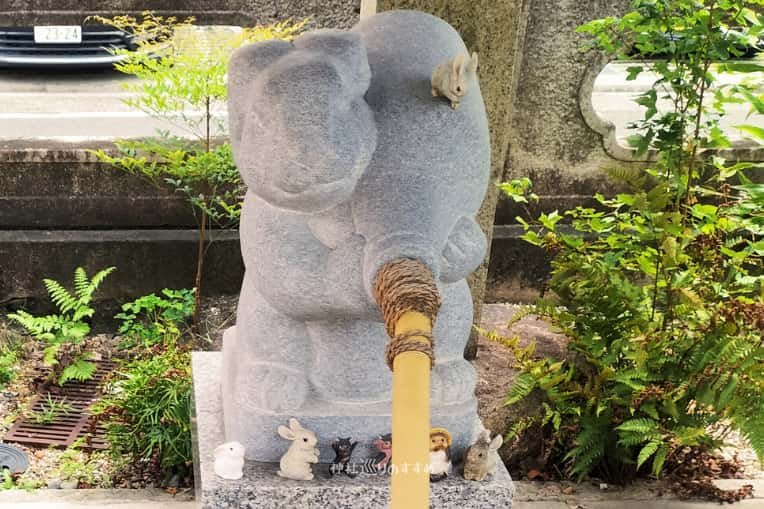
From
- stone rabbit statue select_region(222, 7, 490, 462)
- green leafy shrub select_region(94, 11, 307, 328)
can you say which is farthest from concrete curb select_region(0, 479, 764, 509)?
green leafy shrub select_region(94, 11, 307, 328)

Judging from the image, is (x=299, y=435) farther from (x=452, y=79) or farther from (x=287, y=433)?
(x=452, y=79)

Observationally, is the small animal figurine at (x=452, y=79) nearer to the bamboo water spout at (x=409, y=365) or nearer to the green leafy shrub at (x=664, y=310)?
the bamboo water spout at (x=409, y=365)

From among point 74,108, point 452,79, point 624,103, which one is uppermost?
point 452,79

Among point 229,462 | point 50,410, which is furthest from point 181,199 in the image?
point 229,462

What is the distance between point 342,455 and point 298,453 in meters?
0.14

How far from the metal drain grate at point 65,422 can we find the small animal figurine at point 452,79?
8.41 feet

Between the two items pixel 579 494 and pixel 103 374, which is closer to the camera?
pixel 579 494

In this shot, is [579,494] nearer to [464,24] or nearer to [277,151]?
[464,24]

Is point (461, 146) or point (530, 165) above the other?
point (461, 146)

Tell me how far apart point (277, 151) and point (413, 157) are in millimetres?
345

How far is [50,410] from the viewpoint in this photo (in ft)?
13.9

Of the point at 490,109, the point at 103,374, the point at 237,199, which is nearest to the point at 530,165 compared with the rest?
the point at 490,109

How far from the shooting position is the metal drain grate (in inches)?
158

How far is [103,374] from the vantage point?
4602 mm
